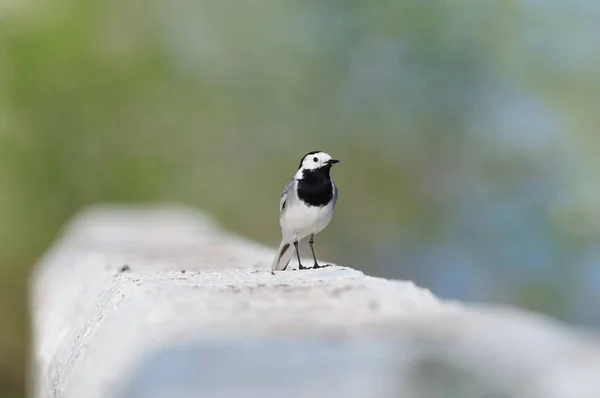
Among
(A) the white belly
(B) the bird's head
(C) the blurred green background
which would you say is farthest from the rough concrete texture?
(C) the blurred green background

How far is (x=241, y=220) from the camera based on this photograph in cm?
846

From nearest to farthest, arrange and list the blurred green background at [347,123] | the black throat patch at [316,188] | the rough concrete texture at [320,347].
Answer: the rough concrete texture at [320,347] → the black throat patch at [316,188] → the blurred green background at [347,123]

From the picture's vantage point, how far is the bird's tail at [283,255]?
2.36m

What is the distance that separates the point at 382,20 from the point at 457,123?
1.43 meters

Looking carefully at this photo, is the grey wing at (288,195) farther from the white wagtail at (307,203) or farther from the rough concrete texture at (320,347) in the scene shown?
the rough concrete texture at (320,347)

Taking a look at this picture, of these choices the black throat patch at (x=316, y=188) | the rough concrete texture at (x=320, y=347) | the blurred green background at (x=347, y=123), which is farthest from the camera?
the blurred green background at (x=347, y=123)

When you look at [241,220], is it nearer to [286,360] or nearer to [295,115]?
[295,115]

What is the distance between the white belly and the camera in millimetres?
2264

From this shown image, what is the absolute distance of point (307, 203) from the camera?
7.43 ft

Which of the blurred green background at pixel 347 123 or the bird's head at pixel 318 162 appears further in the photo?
the blurred green background at pixel 347 123

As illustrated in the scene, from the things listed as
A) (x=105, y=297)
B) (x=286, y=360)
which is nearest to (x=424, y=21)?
(x=105, y=297)

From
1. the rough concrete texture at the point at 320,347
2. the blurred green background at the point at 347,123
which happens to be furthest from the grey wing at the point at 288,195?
the blurred green background at the point at 347,123

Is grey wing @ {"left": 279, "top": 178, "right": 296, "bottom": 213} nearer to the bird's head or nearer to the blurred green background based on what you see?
the bird's head

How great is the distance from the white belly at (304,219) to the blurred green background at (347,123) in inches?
231
